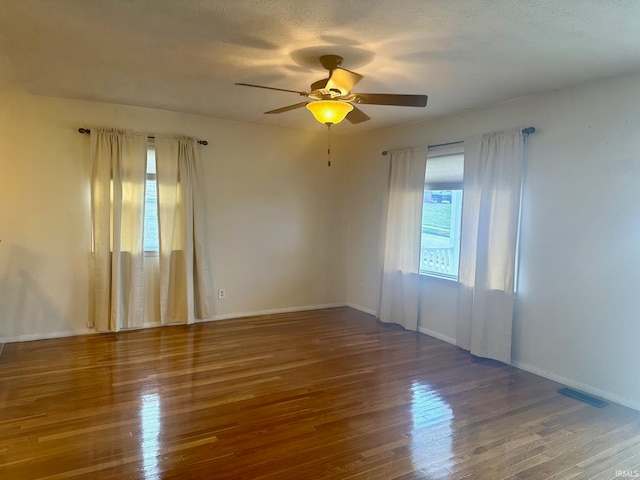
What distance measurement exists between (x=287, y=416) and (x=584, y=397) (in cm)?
231

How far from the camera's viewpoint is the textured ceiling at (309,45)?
87.4 inches

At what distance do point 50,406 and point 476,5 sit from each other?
11.9ft

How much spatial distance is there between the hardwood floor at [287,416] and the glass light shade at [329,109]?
206 cm

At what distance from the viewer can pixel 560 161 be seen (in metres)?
3.48

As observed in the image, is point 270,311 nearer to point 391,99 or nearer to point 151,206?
point 151,206

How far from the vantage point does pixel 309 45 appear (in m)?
2.69

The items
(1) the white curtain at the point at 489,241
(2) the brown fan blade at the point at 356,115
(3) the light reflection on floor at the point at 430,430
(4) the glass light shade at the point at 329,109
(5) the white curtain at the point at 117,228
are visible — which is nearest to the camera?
(3) the light reflection on floor at the point at 430,430

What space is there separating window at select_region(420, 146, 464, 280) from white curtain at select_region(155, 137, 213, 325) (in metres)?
2.68

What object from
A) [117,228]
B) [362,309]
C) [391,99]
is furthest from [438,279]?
[117,228]

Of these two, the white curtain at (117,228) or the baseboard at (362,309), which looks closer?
the white curtain at (117,228)

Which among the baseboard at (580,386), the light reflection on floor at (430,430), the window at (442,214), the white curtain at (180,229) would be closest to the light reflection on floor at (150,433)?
the light reflection on floor at (430,430)

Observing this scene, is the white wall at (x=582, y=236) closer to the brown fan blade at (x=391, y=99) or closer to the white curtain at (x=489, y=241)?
the white curtain at (x=489, y=241)

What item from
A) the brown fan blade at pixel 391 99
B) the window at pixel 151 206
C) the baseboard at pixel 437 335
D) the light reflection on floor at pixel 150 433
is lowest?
the light reflection on floor at pixel 150 433

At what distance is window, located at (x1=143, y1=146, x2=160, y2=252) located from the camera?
15.5ft
